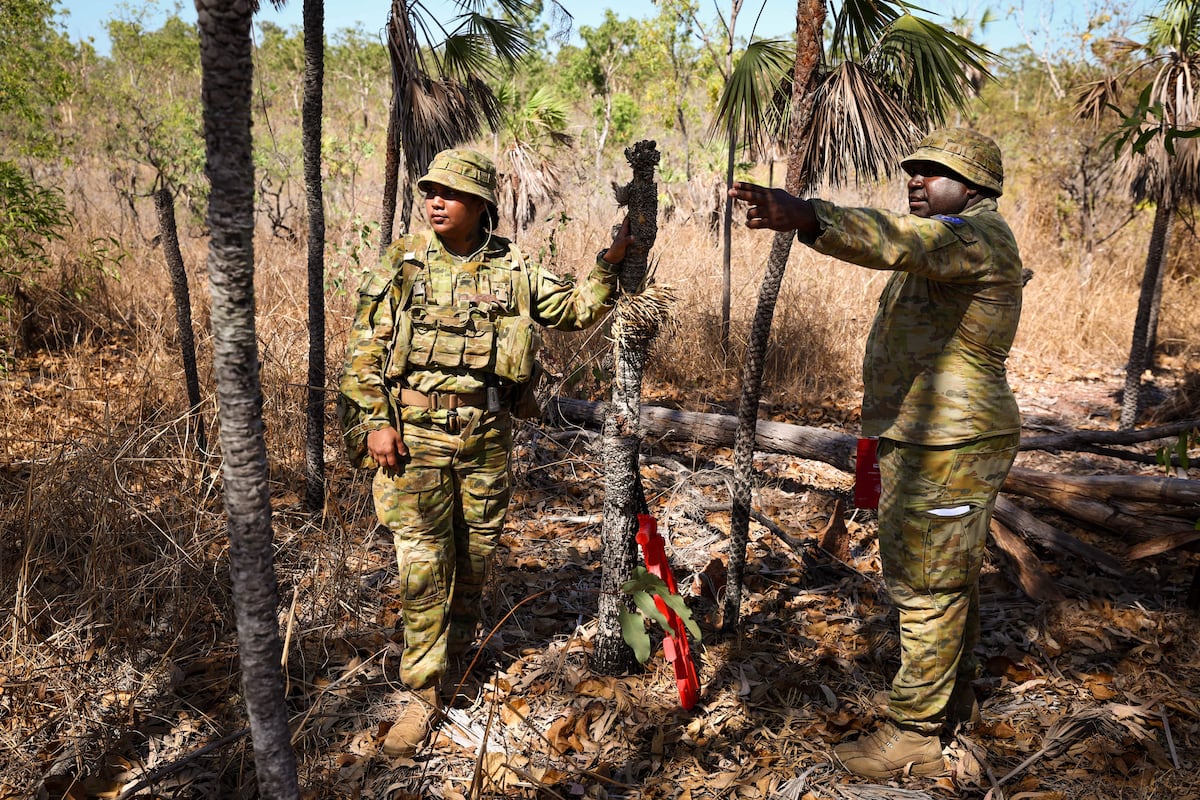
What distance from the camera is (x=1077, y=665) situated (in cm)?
328

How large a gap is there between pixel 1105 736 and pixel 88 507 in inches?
166

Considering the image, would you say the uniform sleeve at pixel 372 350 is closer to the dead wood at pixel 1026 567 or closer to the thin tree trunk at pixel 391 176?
the thin tree trunk at pixel 391 176

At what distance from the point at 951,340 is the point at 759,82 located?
5.91ft

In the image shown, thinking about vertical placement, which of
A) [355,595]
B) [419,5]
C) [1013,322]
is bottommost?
[355,595]

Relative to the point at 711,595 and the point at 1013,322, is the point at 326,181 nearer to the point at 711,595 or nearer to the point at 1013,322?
the point at 711,595

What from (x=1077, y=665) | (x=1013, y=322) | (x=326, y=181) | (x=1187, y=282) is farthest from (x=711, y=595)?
(x=326, y=181)

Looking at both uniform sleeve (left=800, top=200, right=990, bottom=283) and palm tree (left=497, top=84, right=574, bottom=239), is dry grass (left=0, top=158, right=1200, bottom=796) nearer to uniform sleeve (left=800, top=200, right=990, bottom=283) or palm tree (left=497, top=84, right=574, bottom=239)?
uniform sleeve (left=800, top=200, right=990, bottom=283)

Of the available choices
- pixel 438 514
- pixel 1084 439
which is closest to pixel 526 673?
pixel 438 514

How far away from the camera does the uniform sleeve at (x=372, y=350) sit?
2.76 m

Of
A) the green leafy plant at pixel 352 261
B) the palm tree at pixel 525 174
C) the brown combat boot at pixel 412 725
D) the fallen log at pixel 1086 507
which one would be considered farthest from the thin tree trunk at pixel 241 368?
the palm tree at pixel 525 174

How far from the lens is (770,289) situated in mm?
3010

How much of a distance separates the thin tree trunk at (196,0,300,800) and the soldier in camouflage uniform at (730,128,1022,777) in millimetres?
1929

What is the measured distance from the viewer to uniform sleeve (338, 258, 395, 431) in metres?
2.76

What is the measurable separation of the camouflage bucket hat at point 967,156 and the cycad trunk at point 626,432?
2.92ft
